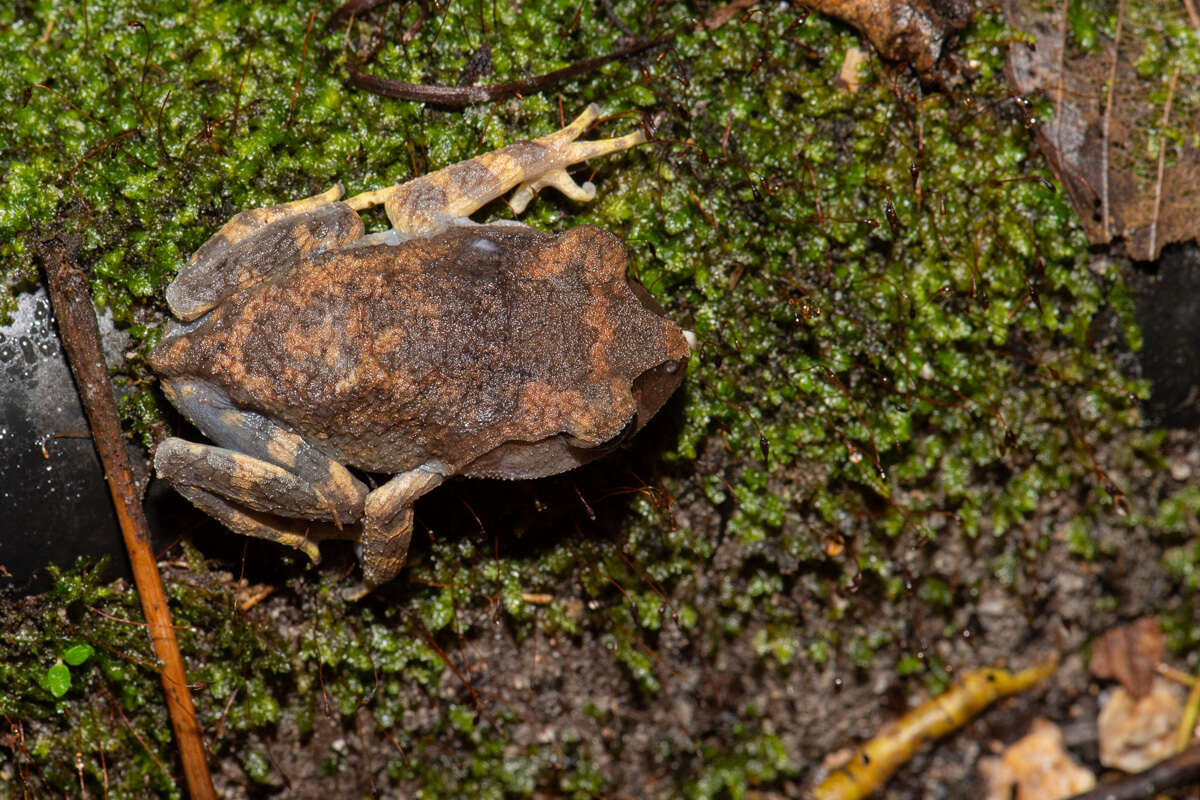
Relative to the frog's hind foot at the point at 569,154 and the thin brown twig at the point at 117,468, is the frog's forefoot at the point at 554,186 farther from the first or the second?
the thin brown twig at the point at 117,468

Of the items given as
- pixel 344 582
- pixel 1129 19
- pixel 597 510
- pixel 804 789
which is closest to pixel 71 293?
pixel 344 582

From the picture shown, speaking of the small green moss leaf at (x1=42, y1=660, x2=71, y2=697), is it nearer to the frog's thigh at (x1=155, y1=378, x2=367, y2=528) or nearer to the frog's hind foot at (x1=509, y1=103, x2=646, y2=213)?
the frog's thigh at (x1=155, y1=378, x2=367, y2=528)

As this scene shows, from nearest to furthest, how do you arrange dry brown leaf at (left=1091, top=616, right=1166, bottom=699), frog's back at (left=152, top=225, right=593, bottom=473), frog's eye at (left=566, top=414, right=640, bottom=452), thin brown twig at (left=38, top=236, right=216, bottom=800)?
frog's back at (left=152, top=225, right=593, bottom=473) < frog's eye at (left=566, top=414, right=640, bottom=452) < thin brown twig at (left=38, top=236, right=216, bottom=800) < dry brown leaf at (left=1091, top=616, right=1166, bottom=699)

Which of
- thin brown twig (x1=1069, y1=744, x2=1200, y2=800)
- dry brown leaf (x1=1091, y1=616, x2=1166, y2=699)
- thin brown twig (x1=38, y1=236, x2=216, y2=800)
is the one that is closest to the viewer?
thin brown twig (x1=38, y1=236, x2=216, y2=800)

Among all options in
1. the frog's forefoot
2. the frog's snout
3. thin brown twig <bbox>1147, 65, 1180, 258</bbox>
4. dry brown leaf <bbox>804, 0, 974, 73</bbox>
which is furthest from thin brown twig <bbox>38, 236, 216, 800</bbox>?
thin brown twig <bbox>1147, 65, 1180, 258</bbox>

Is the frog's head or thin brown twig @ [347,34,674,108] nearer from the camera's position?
the frog's head

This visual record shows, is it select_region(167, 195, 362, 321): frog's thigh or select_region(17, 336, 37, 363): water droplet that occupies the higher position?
select_region(167, 195, 362, 321): frog's thigh
